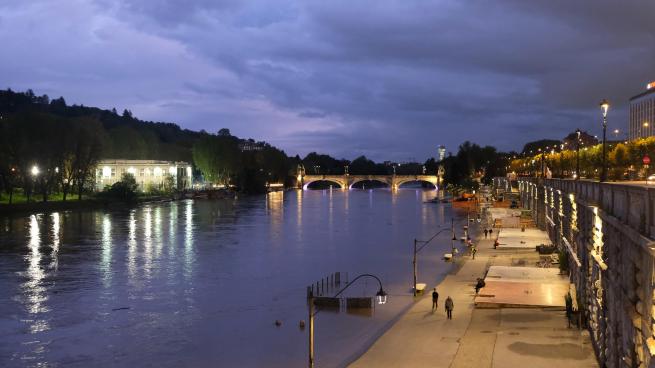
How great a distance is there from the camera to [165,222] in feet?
328

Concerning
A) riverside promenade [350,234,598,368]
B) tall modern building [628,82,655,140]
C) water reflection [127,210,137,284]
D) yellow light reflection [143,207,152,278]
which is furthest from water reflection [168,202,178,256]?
tall modern building [628,82,655,140]

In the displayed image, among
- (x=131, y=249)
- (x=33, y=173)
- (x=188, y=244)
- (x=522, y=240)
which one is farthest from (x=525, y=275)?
(x=33, y=173)

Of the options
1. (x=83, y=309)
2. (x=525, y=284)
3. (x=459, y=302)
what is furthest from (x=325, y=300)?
(x=83, y=309)

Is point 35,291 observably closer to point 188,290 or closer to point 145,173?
point 188,290

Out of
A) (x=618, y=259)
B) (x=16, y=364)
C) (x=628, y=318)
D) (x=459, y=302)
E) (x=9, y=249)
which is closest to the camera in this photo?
(x=628, y=318)

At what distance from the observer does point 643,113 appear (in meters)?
178

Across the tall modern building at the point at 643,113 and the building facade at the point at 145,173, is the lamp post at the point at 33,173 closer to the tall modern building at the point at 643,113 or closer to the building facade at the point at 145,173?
the building facade at the point at 145,173

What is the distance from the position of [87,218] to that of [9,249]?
3813 cm

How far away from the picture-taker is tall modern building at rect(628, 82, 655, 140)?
6624 inches

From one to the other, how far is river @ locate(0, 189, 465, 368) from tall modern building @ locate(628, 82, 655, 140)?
103m

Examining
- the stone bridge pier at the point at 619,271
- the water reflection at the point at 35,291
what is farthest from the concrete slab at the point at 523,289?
the water reflection at the point at 35,291

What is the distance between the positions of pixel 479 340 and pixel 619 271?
12.9 metres

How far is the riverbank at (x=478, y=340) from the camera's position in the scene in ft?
84.4

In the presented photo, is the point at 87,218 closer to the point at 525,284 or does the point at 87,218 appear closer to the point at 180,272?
the point at 180,272
